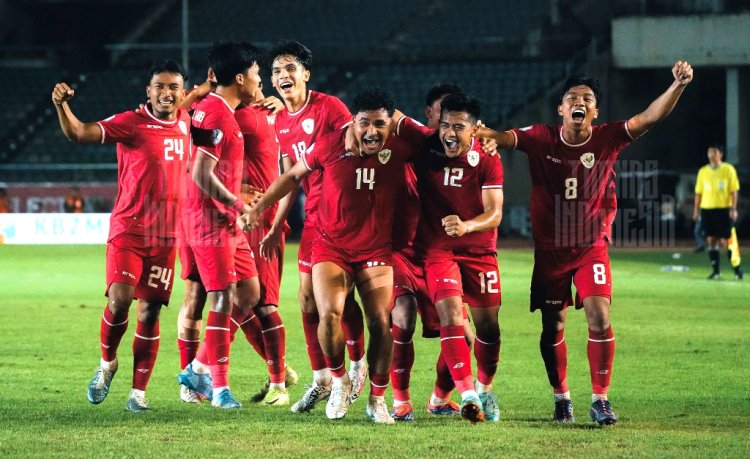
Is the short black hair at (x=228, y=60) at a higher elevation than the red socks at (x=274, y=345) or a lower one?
higher

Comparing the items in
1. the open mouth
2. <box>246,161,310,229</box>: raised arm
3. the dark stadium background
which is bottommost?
<box>246,161,310,229</box>: raised arm

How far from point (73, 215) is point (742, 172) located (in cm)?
1666

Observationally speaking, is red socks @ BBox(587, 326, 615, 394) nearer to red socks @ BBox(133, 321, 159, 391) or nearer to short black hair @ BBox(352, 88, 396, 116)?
short black hair @ BBox(352, 88, 396, 116)

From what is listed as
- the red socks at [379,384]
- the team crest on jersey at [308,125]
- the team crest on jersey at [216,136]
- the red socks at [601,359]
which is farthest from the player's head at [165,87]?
the red socks at [601,359]

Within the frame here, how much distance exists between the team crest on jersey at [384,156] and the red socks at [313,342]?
145 cm

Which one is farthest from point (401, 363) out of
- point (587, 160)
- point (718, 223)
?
point (718, 223)

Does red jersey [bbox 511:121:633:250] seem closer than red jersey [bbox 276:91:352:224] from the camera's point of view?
Yes

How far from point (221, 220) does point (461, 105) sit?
6.12ft

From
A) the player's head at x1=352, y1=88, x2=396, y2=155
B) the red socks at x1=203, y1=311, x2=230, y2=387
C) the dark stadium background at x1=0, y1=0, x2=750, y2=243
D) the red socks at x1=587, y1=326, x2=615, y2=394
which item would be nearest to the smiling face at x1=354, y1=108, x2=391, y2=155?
the player's head at x1=352, y1=88, x2=396, y2=155

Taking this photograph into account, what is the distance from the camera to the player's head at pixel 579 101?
7.69 meters

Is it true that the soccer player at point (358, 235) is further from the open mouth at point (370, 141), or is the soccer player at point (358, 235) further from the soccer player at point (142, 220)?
the soccer player at point (142, 220)

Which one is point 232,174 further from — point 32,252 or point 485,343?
point 32,252

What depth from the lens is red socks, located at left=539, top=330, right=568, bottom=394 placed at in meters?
7.77

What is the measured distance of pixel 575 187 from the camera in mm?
7801
